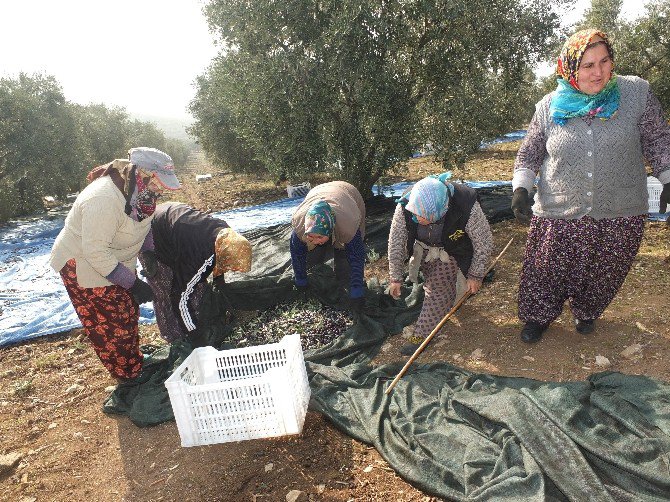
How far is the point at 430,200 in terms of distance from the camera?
3480mm

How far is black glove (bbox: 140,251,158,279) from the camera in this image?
412 cm

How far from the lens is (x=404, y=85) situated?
22.8 feet

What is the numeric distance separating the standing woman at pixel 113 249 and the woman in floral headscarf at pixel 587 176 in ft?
9.53

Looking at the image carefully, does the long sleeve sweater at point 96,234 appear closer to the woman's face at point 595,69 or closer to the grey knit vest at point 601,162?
the grey knit vest at point 601,162

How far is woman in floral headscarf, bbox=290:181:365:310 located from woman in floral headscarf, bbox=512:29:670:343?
1507 millimetres

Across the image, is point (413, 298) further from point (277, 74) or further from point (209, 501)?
point (277, 74)

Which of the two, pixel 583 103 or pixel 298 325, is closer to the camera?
pixel 583 103

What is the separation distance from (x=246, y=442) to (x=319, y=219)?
1.91 metres

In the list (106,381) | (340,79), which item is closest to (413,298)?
(106,381)

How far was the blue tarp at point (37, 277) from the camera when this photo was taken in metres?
5.41

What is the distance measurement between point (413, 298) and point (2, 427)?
3821mm

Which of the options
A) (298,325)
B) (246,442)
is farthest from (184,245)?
(246,442)

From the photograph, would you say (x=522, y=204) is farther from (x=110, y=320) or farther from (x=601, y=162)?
(x=110, y=320)

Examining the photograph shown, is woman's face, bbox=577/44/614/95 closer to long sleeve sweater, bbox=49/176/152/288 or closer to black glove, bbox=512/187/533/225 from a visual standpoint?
black glove, bbox=512/187/533/225
